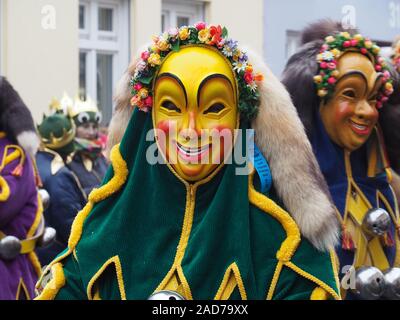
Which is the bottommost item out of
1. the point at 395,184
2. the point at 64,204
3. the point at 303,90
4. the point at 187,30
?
the point at 64,204

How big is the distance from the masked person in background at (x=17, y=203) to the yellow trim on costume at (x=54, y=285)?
218 cm

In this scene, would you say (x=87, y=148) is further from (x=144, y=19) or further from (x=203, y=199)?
(x=203, y=199)

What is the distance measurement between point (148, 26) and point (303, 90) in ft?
22.6

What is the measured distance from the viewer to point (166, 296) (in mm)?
2869

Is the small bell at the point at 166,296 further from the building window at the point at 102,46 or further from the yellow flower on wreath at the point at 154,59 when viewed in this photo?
the building window at the point at 102,46

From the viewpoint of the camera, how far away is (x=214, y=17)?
11.1 metres

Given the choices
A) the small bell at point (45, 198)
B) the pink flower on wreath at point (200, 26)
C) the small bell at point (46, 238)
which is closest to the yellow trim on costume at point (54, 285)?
the pink flower on wreath at point (200, 26)

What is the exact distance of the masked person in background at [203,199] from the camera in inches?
116

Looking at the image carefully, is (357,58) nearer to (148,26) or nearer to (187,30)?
(187,30)

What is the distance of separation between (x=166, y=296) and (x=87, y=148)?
15.4 ft

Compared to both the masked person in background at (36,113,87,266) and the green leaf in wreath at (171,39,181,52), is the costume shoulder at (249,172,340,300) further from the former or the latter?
the masked person in background at (36,113,87,266)

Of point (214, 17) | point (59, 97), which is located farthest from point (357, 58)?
point (214, 17)
